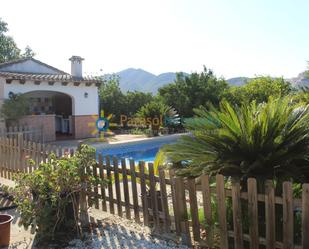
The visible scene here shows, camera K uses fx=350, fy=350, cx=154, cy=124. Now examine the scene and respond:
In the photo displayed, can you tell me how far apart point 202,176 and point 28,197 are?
2.59 metres

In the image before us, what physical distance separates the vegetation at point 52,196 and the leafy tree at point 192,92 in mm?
18515

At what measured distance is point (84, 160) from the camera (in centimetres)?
530

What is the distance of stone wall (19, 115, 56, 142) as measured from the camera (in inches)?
663

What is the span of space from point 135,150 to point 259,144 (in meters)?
13.9

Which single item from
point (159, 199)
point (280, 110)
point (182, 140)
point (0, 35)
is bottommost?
point (159, 199)

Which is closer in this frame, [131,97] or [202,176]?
[202,176]

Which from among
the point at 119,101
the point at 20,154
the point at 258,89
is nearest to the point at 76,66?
the point at 119,101

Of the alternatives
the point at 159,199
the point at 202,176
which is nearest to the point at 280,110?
the point at 202,176

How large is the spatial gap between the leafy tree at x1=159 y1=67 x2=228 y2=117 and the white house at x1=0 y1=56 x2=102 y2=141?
20.0ft

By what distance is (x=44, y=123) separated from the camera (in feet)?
57.9

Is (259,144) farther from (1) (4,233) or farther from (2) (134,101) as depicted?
(2) (134,101)

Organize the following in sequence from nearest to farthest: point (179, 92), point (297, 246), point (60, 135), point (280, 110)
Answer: point (297, 246)
point (280, 110)
point (60, 135)
point (179, 92)

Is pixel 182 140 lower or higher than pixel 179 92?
lower

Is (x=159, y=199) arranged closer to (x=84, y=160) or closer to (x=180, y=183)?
(x=180, y=183)
